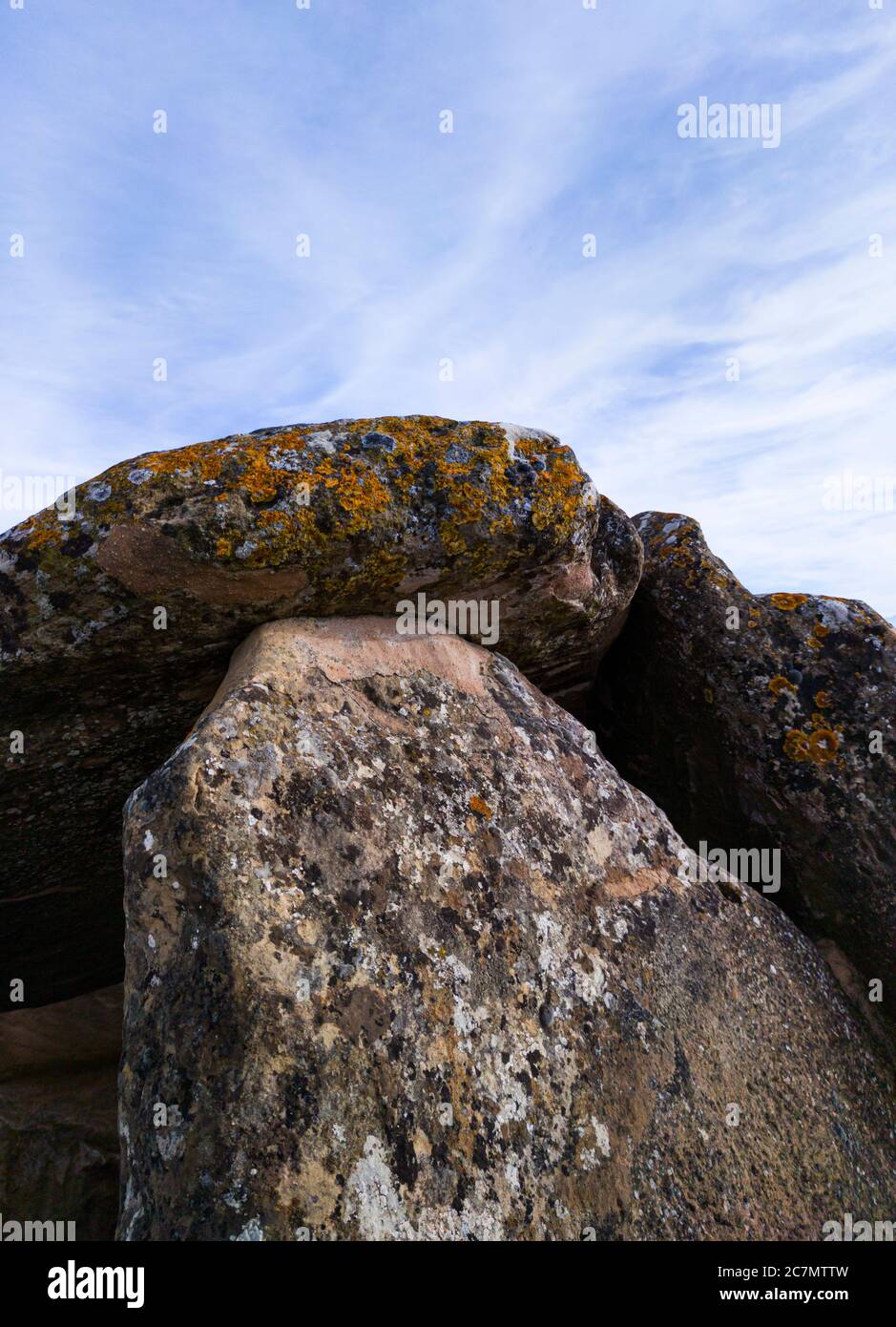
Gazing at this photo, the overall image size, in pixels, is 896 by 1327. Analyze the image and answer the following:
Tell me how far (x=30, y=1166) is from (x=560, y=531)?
13.8 ft

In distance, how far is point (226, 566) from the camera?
4.05 metres

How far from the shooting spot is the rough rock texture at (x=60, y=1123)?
457cm

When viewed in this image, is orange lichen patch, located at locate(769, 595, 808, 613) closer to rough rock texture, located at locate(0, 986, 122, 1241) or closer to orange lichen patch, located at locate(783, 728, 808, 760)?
orange lichen patch, located at locate(783, 728, 808, 760)

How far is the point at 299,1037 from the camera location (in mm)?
3092

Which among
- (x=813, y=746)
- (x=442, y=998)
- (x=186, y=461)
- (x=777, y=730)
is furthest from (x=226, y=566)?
(x=813, y=746)

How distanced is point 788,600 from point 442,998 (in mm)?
3322

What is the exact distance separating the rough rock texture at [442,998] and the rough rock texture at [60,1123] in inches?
75.3

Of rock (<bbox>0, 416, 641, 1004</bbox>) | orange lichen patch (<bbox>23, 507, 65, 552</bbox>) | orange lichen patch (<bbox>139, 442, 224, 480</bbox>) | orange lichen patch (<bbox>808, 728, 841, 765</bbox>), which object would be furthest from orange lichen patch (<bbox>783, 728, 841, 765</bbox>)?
orange lichen patch (<bbox>23, 507, 65, 552</bbox>)

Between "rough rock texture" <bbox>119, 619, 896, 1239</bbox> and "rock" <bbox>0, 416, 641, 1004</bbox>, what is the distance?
0.35 meters

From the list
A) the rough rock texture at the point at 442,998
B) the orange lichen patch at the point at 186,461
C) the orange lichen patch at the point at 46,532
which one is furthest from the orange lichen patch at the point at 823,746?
the orange lichen patch at the point at 46,532

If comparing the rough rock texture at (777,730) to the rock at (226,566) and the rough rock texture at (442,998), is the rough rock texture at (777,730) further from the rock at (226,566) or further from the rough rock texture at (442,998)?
the rock at (226,566)

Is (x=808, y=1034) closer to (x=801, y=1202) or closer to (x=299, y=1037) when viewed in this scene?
(x=801, y=1202)

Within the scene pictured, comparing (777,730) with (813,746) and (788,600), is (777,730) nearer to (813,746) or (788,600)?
(813,746)
